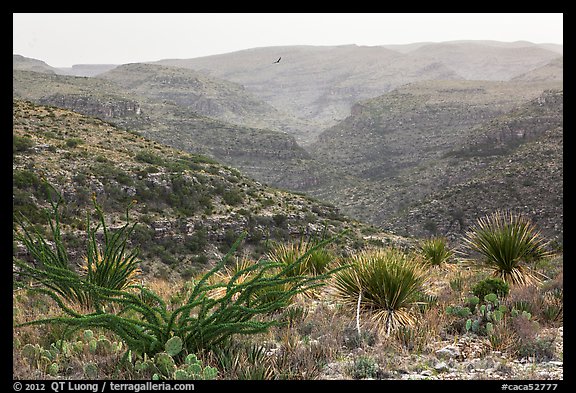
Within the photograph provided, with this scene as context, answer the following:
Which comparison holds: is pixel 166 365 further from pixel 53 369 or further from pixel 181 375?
pixel 53 369

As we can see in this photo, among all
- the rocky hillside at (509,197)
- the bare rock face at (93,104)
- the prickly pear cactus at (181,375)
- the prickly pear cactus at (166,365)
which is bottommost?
the rocky hillside at (509,197)

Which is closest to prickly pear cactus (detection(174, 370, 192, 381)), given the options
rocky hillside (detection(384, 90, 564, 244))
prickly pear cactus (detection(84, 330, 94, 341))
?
prickly pear cactus (detection(84, 330, 94, 341))

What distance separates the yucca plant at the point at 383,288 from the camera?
5.84 metres

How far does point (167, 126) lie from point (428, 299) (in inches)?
3619

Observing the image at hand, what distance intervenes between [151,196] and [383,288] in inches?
1192

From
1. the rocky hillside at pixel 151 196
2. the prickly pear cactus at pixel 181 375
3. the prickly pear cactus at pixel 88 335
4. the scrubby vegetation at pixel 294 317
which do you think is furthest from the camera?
the rocky hillside at pixel 151 196

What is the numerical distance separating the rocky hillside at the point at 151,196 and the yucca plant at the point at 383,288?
829 inches

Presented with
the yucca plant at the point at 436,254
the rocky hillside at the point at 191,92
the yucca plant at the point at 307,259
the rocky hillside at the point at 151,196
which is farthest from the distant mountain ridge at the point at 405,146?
the rocky hillside at the point at 191,92

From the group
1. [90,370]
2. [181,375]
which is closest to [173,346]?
[181,375]

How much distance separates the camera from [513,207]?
47125mm

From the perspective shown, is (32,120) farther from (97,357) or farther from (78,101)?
(78,101)

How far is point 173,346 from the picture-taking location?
407 centimetres

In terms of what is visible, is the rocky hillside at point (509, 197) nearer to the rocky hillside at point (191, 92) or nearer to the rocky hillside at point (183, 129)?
the rocky hillside at point (183, 129)
